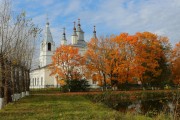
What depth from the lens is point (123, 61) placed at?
1827 inches

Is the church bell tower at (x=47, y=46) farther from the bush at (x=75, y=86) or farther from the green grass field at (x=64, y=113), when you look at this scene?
the green grass field at (x=64, y=113)

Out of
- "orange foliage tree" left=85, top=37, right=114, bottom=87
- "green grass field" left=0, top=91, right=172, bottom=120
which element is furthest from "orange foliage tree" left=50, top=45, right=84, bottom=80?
"green grass field" left=0, top=91, right=172, bottom=120

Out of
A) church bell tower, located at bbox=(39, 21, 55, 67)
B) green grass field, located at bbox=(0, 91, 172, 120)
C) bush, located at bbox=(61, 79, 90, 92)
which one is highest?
church bell tower, located at bbox=(39, 21, 55, 67)

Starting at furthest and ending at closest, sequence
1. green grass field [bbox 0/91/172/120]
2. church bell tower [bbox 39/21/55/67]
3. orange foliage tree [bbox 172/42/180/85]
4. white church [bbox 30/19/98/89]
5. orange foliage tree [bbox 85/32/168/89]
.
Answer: church bell tower [bbox 39/21/55/67]
white church [bbox 30/19/98/89]
orange foliage tree [bbox 172/42/180/85]
orange foliage tree [bbox 85/32/168/89]
green grass field [bbox 0/91/172/120]

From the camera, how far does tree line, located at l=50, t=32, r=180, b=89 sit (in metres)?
47.2

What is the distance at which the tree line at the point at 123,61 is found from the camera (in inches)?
1857

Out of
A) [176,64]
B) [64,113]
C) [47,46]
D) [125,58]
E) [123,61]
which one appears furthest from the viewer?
[47,46]

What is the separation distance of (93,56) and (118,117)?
3736cm

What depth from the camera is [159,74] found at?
161 feet

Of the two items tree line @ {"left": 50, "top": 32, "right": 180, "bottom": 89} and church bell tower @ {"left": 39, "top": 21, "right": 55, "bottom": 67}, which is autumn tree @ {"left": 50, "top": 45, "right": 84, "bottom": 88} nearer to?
tree line @ {"left": 50, "top": 32, "right": 180, "bottom": 89}

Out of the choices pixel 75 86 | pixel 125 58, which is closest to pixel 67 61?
pixel 75 86

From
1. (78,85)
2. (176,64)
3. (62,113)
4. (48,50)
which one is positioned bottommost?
(62,113)

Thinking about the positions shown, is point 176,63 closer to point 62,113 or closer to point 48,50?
point 48,50

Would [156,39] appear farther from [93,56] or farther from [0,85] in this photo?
[0,85]
